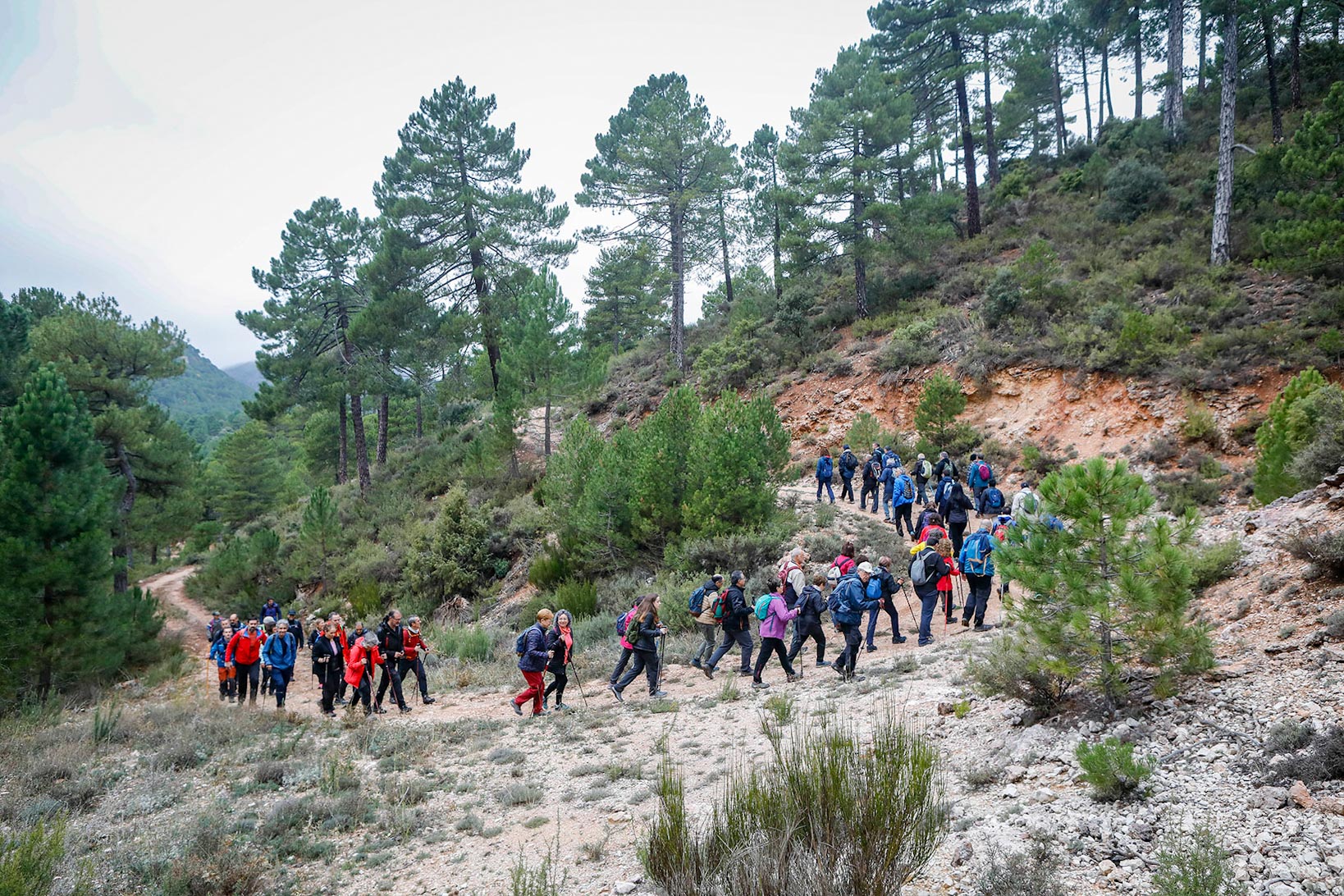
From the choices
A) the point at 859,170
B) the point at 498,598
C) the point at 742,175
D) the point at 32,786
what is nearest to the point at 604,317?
the point at 742,175

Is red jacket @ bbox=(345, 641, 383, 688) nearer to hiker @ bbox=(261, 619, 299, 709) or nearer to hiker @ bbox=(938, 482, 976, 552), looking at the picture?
hiker @ bbox=(261, 619, 299, 709)

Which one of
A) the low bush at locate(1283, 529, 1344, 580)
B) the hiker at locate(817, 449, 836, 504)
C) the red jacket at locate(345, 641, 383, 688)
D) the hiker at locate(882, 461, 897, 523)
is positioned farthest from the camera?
the hiker at locate(817, 449, 836, 504)

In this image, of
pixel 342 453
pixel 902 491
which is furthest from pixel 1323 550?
pixel 342 453

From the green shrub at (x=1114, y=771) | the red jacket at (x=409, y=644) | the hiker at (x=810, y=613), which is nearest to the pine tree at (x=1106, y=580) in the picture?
the green shrub at (x=1114, y=771)

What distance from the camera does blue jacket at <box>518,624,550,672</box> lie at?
9.04 meters

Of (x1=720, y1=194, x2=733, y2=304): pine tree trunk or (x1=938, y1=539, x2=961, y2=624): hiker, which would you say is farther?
(x1=720, y1=194, x2=733, y2=304): pine tree trunk

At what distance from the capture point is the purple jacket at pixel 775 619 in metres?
9.01

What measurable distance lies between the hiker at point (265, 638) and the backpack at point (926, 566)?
10744 mm

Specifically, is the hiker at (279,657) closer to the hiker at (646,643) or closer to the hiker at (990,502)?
the hiker at (646,643)

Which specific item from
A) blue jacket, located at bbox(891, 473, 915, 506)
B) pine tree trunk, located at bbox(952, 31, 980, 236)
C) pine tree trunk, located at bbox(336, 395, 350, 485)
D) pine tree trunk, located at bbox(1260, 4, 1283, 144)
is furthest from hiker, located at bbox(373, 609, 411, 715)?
pine tree trunk, located at bbox(1260, 4, 1283, 144)

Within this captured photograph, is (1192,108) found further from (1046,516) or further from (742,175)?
(1046,516)

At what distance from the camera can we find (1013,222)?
1083 inches

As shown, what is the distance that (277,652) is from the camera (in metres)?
11.2

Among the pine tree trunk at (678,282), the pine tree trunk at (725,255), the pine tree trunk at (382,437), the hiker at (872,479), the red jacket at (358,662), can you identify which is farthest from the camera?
the pine tree trunk at (725,255)
